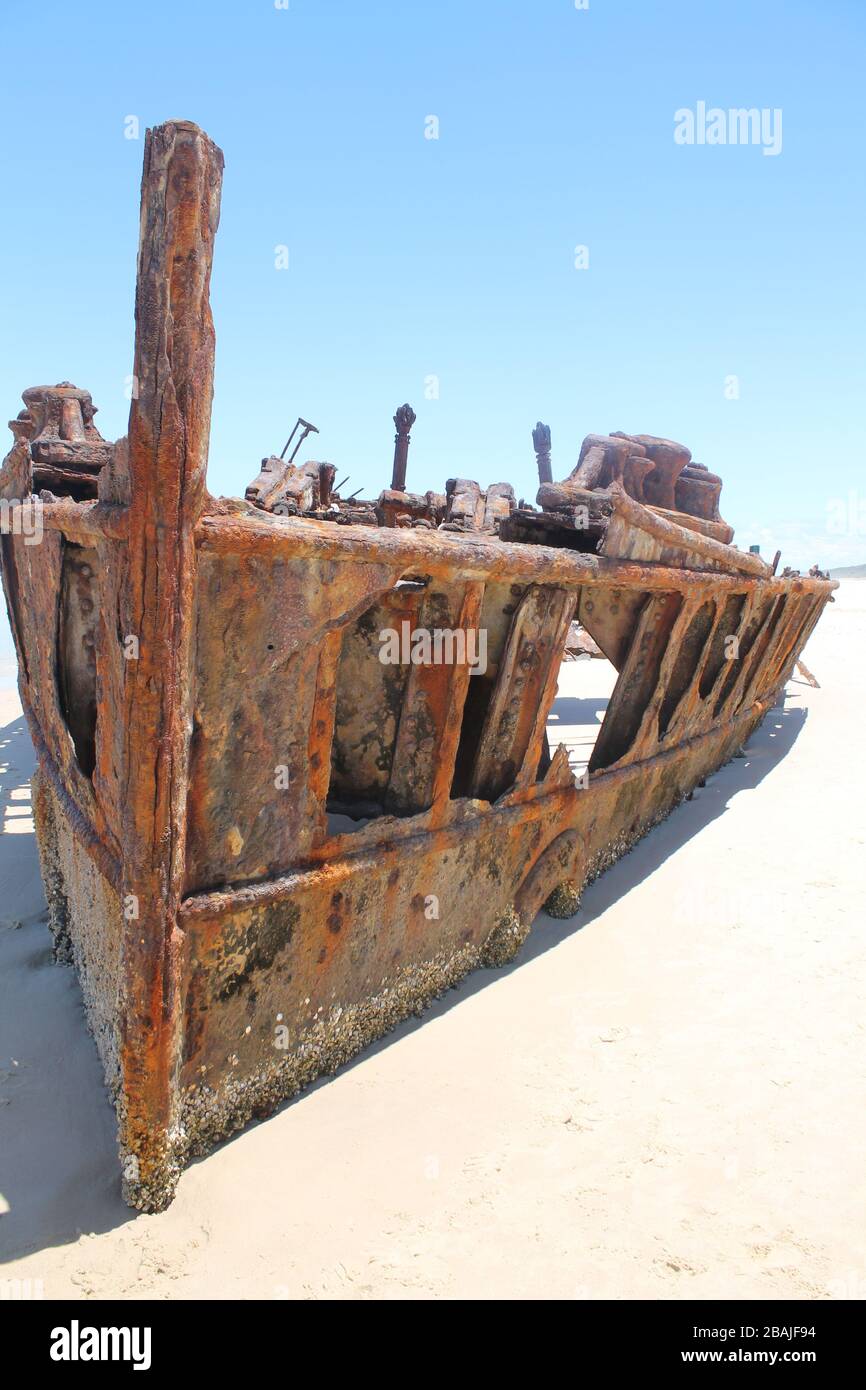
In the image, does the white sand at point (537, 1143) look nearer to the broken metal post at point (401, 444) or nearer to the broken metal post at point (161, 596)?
the broken metal post at point (161, 596)

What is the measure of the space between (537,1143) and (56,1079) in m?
2.00

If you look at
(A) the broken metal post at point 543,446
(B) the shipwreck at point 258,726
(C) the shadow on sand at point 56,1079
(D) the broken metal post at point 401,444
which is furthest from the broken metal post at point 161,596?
(A) the broken metal post at point 543,446

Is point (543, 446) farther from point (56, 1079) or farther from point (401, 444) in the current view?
point (56, 1079)

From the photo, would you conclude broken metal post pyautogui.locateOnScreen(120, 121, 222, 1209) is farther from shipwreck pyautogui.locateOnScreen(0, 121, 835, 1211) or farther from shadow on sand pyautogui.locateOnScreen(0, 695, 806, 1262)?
shadow on sand pyautogui.locateOnScreen(0, 695, 806, 1262)

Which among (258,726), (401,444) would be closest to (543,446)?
(401,444)

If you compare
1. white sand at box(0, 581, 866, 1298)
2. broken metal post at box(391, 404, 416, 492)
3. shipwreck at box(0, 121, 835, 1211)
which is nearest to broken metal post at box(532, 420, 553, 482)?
broken metal post at box(391, 404, 416, 492)

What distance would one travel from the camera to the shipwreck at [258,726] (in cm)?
250

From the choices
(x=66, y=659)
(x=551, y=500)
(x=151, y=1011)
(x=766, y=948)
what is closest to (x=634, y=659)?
(x=551, y=500)

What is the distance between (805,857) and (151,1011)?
17.1 feet

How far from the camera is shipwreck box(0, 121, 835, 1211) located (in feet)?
8.20

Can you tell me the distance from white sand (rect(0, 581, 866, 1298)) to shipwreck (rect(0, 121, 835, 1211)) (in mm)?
204

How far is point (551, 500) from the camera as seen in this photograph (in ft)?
15.2

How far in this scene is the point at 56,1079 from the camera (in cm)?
354
